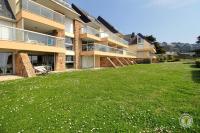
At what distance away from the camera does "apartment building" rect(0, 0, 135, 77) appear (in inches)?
724

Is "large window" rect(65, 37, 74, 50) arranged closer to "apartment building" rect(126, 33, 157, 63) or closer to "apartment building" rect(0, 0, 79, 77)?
"apartment building" rect(0, 0, 79, 77)

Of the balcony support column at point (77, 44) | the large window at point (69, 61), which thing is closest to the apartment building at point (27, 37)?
the large window at point (69, 61)

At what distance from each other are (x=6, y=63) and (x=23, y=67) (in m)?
3.54

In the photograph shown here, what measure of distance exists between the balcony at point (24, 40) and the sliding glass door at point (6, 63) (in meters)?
3.00

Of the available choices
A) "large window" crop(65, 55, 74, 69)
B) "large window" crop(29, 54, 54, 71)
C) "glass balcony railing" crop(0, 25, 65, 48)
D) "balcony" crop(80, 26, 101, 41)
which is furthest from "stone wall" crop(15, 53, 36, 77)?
"balcony" crop(80, 26, 101, 41)

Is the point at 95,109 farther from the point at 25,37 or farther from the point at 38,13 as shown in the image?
the point at 38,13

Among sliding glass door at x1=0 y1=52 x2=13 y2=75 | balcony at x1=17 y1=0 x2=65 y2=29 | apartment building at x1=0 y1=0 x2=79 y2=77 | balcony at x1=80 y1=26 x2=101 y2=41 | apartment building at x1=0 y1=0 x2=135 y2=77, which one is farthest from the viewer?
balcony at x1=80 y1=26 x2=101 y2=41

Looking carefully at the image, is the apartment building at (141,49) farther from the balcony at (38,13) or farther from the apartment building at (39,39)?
the balcony at (38,13)

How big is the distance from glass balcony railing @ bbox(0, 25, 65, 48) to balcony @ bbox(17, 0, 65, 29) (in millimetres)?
1917

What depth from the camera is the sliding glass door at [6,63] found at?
20422mm

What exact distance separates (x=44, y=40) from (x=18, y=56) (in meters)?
3.83

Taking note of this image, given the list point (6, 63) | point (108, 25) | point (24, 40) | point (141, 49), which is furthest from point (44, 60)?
point (141, 49)

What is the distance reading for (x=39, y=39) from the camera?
69.0 feet

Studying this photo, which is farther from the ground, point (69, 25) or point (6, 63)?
point (69, 25)
